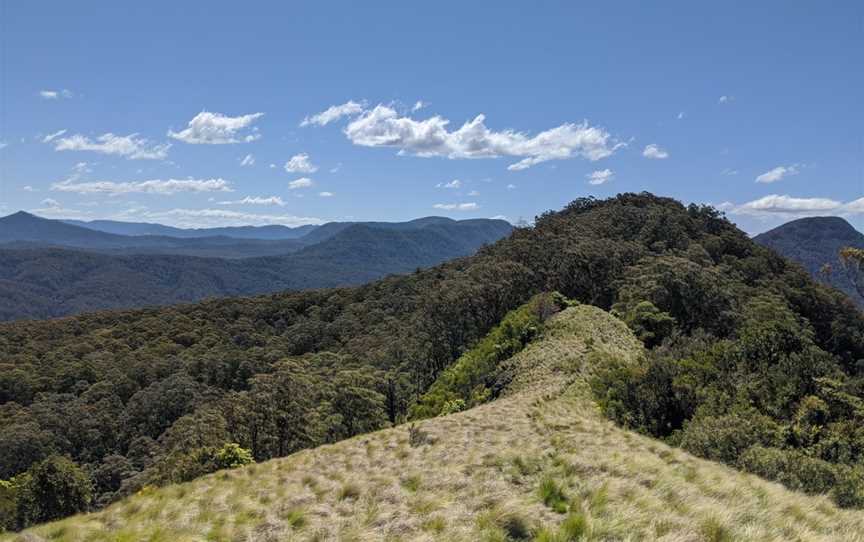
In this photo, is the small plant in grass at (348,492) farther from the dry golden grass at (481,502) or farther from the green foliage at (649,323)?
the green foliage at (649,323)

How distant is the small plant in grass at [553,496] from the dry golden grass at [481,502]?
0.03 m

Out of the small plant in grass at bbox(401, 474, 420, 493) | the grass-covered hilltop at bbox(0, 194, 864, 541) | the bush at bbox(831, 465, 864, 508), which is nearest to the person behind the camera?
the grass-covered hilltop at bbox(0, 194, 864, 541)

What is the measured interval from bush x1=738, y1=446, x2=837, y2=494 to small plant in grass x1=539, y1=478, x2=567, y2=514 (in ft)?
33.0

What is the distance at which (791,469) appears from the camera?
55.5 ft

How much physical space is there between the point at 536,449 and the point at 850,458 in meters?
14.9

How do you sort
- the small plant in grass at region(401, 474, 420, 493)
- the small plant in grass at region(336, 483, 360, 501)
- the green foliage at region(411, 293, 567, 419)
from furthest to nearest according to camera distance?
the green foliage at region(411, 293, 567, 419) < the small plant in grass at region(401, 474, 420, 493) < the small plant in grass at region(336, 483, 360, 501)

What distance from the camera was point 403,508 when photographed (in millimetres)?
9758

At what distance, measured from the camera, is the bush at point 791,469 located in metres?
16.0

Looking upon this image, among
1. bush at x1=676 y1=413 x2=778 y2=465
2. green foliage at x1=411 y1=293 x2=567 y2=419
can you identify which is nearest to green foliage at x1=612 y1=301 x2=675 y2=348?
green foliage at x1=411 y1=293 x2=567 y2=419

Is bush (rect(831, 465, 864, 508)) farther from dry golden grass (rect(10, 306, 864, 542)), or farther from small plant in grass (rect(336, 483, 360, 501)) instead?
small plant in grass (rect(336, 483, 360, 501))

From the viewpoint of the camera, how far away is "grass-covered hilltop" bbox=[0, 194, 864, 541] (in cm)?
974

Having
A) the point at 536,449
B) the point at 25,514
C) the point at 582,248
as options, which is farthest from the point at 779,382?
the point at 25,514

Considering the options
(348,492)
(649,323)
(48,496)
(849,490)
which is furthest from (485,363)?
(48,496)

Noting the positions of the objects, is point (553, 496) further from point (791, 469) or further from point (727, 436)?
point (727, 436)
